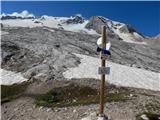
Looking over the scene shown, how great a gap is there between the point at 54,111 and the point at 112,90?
12391 mm

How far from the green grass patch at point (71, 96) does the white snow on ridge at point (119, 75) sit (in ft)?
26.2

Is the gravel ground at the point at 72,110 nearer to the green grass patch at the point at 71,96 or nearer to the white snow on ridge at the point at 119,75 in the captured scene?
the green grass patch at the point at 71,96

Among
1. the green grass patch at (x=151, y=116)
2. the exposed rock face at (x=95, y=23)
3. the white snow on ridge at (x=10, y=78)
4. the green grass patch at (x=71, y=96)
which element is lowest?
the green grass patch at (x=151, y=116)

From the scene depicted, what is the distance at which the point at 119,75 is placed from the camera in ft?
191

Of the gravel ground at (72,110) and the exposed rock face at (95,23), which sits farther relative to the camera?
the exposed rock face at (95,23)

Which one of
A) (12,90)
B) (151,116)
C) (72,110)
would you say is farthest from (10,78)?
(151,116)

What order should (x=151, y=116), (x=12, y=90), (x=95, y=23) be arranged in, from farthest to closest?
1. (x=95, y=23)
2. (x=12, y=90)
3. (x=151, y=116)

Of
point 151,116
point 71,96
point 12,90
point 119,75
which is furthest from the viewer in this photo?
point 119,75

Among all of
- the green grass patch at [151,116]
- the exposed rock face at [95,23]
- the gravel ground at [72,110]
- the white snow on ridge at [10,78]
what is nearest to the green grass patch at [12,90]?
the white snow on ridge at [10,78]

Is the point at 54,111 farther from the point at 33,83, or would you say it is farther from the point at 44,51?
the point at 44,51

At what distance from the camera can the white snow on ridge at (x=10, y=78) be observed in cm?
4971

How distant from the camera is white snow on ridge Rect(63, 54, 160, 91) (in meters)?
53.3

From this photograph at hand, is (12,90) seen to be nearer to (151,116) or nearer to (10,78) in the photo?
(10,78)

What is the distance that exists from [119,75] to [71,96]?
1816 cm
